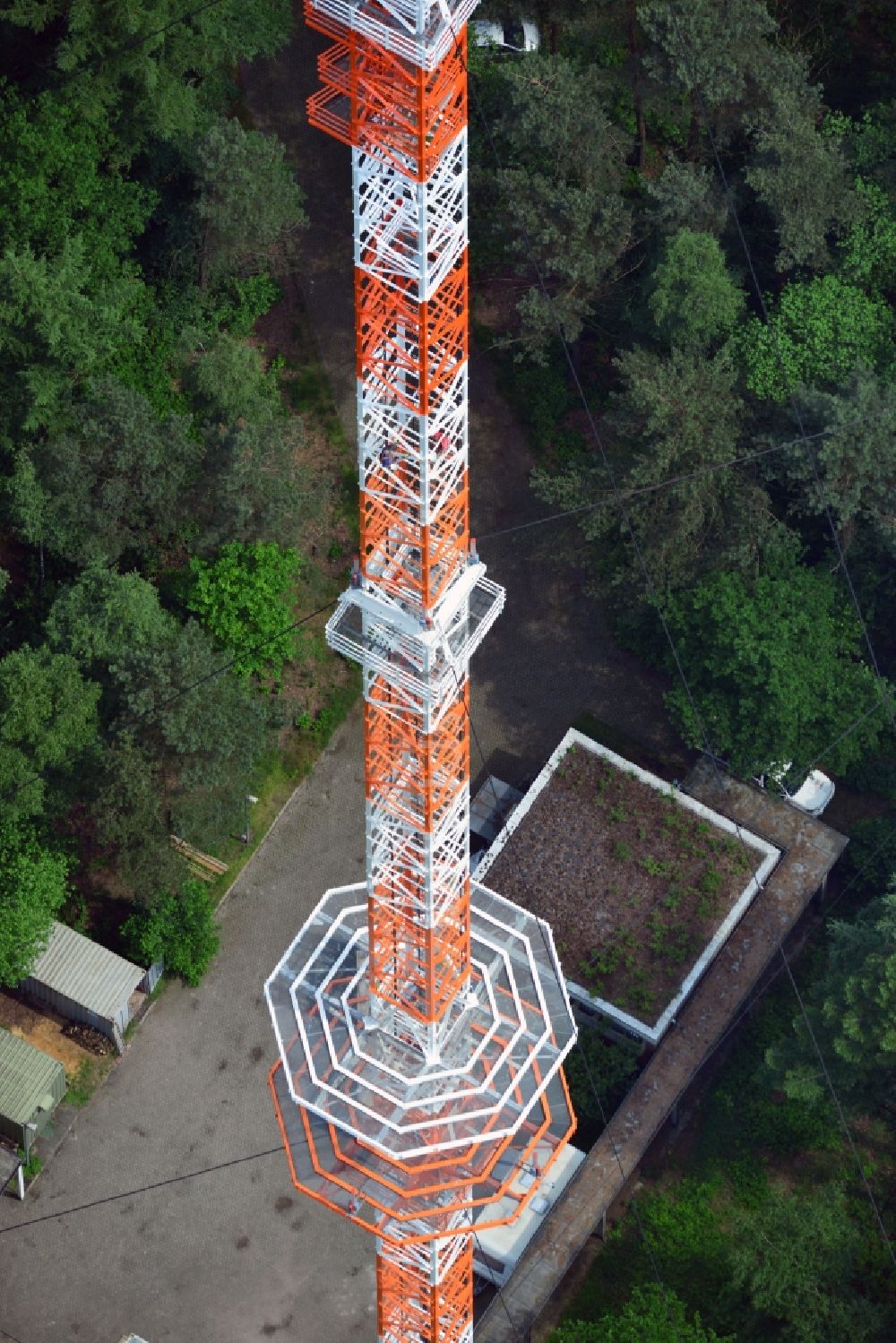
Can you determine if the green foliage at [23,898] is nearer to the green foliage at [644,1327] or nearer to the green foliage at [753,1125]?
the green foliage at [644,1327]

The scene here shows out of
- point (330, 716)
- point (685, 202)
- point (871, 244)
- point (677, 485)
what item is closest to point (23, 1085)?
point (330, 716)

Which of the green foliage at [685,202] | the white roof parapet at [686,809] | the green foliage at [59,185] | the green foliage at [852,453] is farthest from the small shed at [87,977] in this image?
the green foliage at [685,202]

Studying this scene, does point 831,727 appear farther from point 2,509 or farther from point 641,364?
point 2,509

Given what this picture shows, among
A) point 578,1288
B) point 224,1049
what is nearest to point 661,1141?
point 578,1288

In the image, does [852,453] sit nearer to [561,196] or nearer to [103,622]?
[561,196]

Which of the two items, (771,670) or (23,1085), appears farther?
(771,670)

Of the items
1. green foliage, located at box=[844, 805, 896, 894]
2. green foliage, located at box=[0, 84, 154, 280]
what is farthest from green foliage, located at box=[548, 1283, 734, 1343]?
green foliage, located at box=[0, 84, 154, 280]
